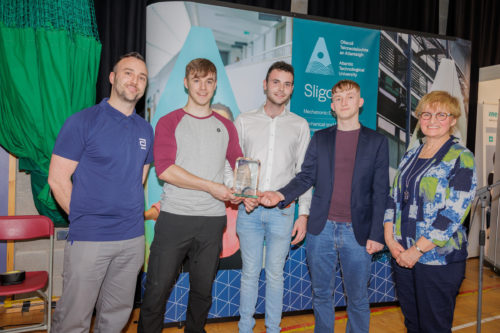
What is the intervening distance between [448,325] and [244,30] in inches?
103

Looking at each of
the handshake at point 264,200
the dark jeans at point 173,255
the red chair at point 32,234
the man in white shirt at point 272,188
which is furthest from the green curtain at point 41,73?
the handshake at point 264,200

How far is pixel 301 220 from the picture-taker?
8.59 ft

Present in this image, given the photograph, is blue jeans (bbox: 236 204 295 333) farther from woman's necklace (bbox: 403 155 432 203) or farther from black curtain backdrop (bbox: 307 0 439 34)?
black curtain backdrop (bbox: 307 0 439 34)

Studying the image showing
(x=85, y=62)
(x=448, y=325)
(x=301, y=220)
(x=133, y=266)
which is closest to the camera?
(x=448, y=325)

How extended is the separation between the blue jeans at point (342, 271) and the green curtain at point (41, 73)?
7.36 ft

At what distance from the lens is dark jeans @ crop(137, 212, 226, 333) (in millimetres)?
2172

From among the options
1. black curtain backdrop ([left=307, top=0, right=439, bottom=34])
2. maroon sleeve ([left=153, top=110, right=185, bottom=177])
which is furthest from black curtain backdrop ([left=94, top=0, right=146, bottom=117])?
black curtain backdrop ([left=307, top=0, right=439, bottom=34])

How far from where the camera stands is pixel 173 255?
219cm

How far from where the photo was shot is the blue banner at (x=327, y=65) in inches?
126

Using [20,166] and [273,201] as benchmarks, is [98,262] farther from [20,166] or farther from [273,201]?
[20,166]

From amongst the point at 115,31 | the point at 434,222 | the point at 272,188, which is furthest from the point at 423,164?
the point at 115,31

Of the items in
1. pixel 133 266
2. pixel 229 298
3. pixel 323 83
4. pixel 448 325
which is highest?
pixel 323 83

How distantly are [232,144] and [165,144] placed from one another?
491mm

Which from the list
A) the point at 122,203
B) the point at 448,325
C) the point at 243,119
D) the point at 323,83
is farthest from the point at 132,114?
the point at 448,325
